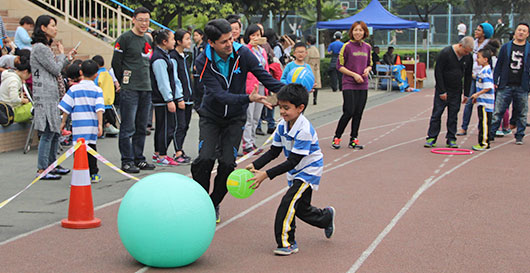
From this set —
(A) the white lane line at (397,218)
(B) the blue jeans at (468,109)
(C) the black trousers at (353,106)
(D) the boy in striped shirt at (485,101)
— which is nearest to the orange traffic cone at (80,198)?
(A) the white lane line at (397,218)

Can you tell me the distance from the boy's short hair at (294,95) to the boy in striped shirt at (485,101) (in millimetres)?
7376

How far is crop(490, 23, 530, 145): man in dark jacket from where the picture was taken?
1341 centimetres

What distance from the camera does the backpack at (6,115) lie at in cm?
1178

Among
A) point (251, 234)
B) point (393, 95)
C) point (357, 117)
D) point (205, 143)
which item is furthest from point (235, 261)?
point (393, 95)

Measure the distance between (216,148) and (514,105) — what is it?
8.57 metres

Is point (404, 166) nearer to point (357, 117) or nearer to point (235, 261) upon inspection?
point (357, 117)

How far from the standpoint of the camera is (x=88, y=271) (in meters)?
5.73

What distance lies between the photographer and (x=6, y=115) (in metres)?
11.8

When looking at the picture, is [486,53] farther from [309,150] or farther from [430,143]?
[309,150]

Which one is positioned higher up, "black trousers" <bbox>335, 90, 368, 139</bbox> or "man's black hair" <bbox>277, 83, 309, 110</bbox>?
"man's black hair" <bbox>277, 83, 309, 110</bbox>

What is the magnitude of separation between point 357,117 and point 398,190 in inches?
149

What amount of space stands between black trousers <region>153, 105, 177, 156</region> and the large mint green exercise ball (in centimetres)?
528

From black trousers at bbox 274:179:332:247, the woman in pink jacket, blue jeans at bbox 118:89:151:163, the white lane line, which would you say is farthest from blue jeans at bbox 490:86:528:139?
black trousers at bbox 274:179:332:247

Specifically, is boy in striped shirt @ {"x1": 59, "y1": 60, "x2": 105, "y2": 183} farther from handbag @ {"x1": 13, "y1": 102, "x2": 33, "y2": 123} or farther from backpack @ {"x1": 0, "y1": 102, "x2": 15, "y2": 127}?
handbag @ {"x1": 13, "y1": 102, "x2": 33, "y2": 123}
